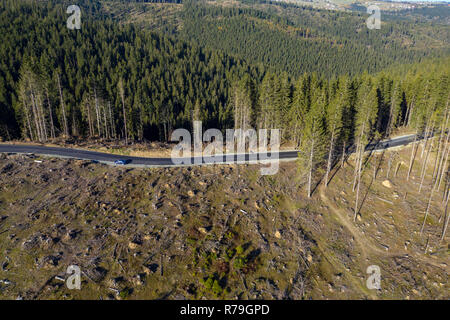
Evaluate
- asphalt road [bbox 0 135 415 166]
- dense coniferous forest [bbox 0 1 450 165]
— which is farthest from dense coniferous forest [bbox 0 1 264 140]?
asphalt road [bbox 0 135 415 166]

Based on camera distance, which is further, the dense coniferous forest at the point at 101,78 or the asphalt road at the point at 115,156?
the dense coniferous forest at the point at 101,78

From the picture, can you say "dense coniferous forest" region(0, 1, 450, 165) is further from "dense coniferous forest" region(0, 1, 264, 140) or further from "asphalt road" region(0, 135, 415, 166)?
"asphalt road" region(0, 135, 415, 166)

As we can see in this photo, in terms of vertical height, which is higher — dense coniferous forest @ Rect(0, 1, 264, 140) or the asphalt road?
dense coniferous forest @ Rect(0, 1, 264, 140)

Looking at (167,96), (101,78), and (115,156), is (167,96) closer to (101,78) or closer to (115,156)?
(101,78)

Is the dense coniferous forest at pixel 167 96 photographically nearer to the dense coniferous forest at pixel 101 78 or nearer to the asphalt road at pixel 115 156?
the dense coniferous forest at pixel 101 78

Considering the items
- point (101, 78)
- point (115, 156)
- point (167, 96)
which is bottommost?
point (115, 156)

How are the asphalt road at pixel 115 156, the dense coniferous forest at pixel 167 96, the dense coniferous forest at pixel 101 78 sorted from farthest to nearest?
1. the dense coniferous forest at pixel 101 78
2. the dense coniferous forest at pixel 167 96
3. the asphalt road at pixel 115 156

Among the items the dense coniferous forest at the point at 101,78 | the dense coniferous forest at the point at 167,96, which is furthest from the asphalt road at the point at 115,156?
the dense coniferous forest at the point at 101,78

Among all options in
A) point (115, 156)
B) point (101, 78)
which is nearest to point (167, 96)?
point (101, 78)

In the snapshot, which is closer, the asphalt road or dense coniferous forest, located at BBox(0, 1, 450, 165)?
Result: the asphalt road

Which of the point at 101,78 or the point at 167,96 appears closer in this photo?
the point at 101,78
